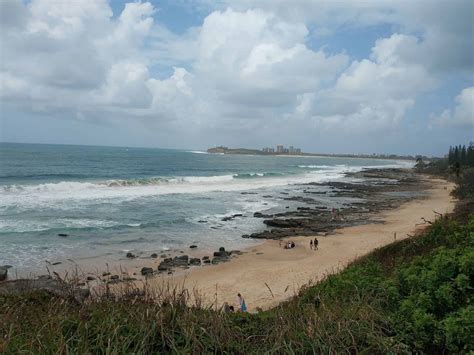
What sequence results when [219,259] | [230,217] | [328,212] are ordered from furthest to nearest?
[328,212] → [230,217] → [219,259]

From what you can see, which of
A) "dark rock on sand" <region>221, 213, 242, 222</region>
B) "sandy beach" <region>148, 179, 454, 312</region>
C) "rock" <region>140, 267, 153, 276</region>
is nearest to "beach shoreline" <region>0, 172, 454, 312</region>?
"sandy beach" <region>148, 179, 454, 312</region>

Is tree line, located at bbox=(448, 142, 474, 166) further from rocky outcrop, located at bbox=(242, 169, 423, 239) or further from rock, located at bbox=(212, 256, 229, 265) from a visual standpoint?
rock, located at bbox=(212, 256, 229, 265)

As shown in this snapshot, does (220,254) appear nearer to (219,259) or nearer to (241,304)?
(219,259)

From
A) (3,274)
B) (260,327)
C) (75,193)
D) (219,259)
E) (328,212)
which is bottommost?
(219,259)

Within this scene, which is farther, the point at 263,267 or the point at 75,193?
the point at 75,193

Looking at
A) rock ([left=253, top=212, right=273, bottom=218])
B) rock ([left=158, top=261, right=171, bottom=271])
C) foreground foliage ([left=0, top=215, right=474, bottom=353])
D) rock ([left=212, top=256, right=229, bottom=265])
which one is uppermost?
foreground foliage ([left=0, top=215, right=474, bottom=353])

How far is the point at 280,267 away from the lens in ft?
56.7

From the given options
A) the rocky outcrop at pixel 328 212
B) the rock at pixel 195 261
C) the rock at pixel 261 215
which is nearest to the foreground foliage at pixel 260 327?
the rock at pixel 195 261

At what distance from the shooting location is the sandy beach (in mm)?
13695

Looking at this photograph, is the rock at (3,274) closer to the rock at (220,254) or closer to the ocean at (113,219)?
the ocean at (113,219)

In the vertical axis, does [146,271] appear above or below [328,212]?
below

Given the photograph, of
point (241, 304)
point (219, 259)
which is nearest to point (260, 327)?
point (241, 304)

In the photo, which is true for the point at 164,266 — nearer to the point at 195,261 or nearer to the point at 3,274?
the point at 195,261

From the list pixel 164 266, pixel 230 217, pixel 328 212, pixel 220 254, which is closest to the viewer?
pixel 164 266
